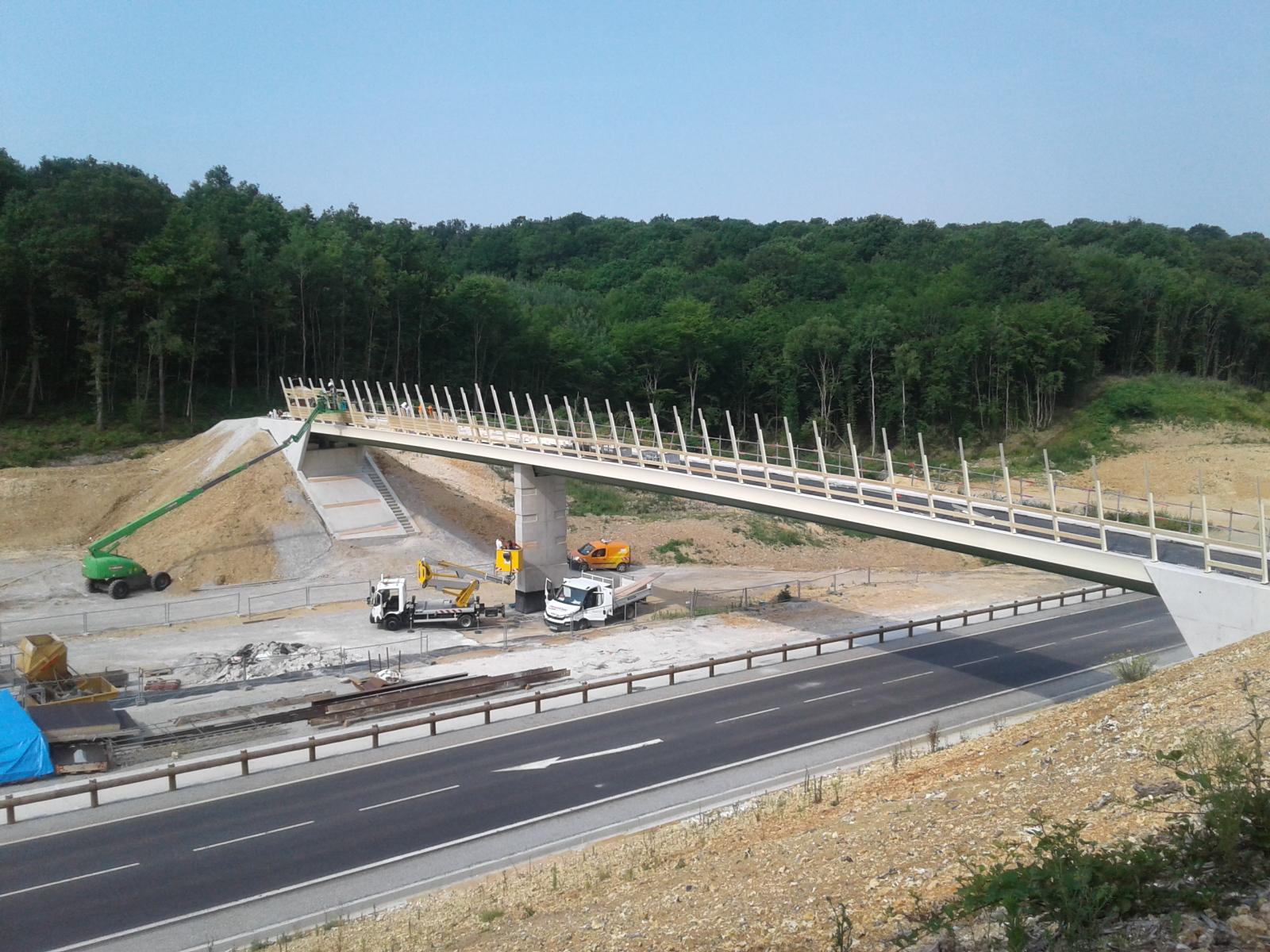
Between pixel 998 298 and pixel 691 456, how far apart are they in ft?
266

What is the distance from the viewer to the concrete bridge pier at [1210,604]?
19266 mm

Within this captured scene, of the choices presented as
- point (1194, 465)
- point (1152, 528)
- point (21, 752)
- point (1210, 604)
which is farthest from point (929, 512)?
point (1194, 465)

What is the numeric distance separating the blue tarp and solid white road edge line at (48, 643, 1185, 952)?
8.31m

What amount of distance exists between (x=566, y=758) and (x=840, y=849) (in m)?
11.5

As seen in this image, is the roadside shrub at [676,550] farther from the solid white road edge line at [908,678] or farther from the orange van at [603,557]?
the solid white road edge line at [908,678]

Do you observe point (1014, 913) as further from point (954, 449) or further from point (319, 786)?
point (954, 449)

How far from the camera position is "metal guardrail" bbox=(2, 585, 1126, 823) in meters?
20.8

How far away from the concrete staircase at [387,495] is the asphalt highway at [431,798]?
82.5 feet

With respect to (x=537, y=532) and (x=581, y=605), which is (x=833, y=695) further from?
(x=537, y=532)

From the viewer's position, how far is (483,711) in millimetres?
25641

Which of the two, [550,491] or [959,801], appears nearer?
[959,801]

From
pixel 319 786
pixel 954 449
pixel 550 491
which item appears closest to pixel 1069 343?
pixel 954 449

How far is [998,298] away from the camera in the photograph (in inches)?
4114

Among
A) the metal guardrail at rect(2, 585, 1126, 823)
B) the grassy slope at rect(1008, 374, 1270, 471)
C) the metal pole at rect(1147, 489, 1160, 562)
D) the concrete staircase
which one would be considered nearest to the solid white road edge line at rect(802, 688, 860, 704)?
the metal guardrail at rect(2, 585, 1126, 823)
